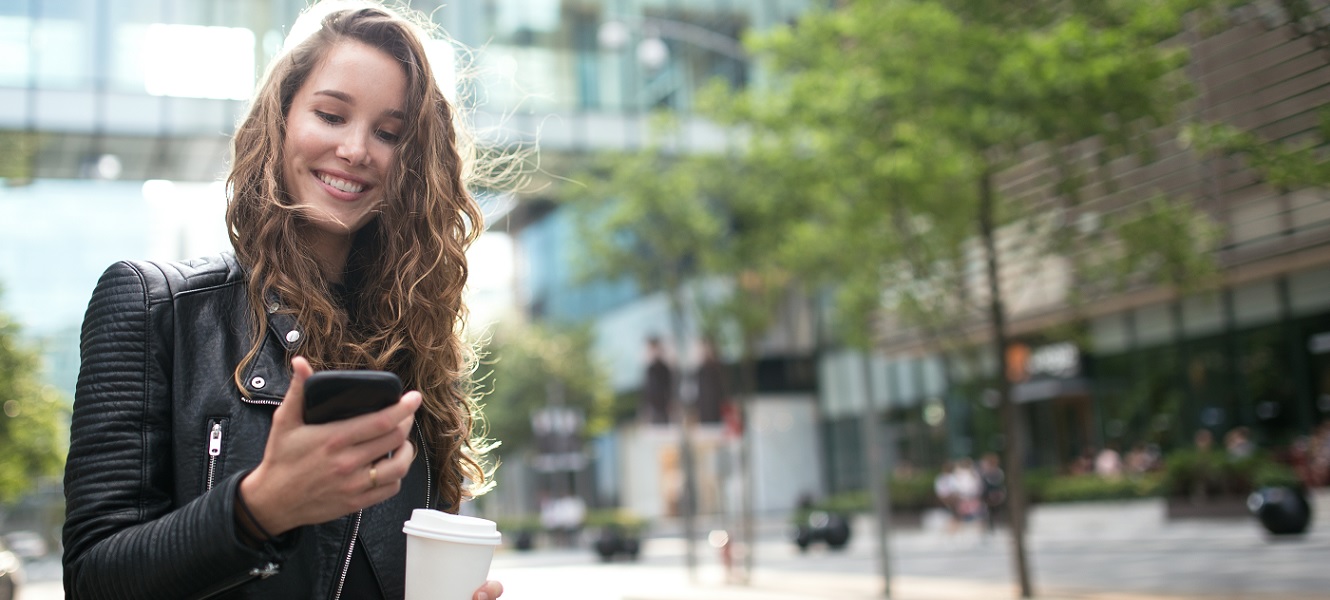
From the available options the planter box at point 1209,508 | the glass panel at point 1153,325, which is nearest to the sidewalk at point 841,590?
the planter box at point 1209,508

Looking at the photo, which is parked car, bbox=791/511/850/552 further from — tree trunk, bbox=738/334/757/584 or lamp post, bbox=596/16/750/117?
lamp post, bbox=596/16/750/117

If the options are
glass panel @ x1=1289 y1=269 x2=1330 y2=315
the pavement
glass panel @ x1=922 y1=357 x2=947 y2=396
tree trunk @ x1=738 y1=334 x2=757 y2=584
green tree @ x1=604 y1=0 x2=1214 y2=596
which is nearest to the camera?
green tree @ x1=604 y1=0 x2=1214 y2=596

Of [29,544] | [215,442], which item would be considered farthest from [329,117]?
[29,544]

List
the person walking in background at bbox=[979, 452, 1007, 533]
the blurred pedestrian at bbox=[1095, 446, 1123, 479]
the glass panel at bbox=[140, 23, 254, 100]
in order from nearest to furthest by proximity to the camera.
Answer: the glass panel at bbox=[140, 23, 254, 100], the blurred pedestrian at bbox=[1095, 446, 1123, 479], the person walking in background at bbox=[979, 452, 1007, 533]

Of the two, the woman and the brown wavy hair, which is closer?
the woman

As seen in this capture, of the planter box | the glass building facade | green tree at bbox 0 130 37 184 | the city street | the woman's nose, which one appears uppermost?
the glass building facade

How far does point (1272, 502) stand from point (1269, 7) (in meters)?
7.89

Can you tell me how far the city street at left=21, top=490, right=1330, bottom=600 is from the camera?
1416 cm

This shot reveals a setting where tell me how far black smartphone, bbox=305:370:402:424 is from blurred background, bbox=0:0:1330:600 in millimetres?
917

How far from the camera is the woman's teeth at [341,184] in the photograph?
6.07 ft

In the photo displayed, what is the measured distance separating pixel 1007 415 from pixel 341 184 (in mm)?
13319

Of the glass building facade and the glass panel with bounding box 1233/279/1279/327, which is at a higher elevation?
the glass building facade

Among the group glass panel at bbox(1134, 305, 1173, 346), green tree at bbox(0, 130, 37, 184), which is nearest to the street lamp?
glass panel at bbox(1134, 305, 1173, 346)

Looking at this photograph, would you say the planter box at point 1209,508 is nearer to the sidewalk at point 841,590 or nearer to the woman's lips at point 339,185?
the sidewalk at point 841,590
